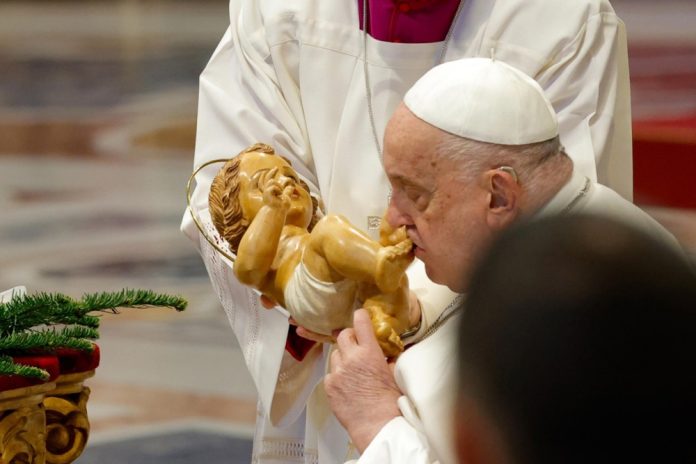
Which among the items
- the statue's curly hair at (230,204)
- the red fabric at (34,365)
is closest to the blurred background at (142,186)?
the statue's curly hair at (230,204)

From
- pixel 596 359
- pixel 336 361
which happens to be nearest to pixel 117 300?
pixel 336 361

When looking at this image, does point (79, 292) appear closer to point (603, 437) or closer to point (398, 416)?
point (398, 416)

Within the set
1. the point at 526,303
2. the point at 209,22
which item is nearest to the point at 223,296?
the point at 526,303

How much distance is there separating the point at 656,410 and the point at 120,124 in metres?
9.30

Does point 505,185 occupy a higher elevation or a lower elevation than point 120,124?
higher

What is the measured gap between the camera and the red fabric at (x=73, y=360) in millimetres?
2732

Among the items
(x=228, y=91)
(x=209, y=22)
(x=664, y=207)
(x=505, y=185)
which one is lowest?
(x=209, y=22)

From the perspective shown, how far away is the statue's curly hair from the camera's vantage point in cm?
285

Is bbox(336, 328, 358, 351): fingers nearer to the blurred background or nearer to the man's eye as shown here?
the man's eye

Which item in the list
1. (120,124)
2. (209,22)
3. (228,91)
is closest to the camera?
(228,91)

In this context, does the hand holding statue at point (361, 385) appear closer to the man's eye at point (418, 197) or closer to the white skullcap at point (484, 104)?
the man's eye at point (418, 197)

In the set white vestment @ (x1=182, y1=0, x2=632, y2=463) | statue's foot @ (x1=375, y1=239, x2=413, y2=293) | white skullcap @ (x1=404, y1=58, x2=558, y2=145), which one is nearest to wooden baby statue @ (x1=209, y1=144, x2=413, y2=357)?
statue's foot @ (x1=375, y1=239, x2=413, y2=293)

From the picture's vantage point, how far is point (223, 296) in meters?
3.52

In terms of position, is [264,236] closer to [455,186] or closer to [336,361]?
[336,361]
